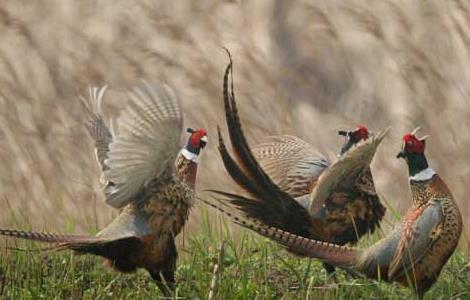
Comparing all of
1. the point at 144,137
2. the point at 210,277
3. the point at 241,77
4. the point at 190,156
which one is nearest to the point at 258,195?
the point at 190,156

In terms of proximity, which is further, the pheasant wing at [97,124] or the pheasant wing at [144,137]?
the pheasant wing at [97,124]

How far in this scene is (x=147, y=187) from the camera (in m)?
3.71

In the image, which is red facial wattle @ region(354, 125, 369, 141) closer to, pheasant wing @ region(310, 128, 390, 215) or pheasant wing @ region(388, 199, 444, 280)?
pheasant wing @ region(310, 128, 390, 215)

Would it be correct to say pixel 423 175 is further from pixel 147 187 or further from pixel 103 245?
pixel 103 245

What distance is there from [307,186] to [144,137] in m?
0.70

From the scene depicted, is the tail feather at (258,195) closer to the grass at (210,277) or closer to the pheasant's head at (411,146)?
the grass at (210,277)

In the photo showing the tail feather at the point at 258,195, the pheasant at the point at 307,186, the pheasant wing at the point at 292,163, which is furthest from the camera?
the pheasant wing at the point at 292,163

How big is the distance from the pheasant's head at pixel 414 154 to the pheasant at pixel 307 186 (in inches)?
2.8

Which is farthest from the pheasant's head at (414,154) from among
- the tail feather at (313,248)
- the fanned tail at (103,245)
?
the fanned tail at (103,245)

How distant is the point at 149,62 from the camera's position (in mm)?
5051

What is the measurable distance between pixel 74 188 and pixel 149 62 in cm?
54

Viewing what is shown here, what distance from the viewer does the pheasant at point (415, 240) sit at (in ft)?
11.8

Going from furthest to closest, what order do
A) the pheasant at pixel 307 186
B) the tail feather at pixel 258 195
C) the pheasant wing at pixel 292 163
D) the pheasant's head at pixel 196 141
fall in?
the pheasant wing at pixel 292 163
the pheasant's head at pixel 196 141
the pheasant at pixel 307 186
the tail feather at pixel 258 195

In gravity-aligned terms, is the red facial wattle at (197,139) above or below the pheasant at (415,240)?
above
